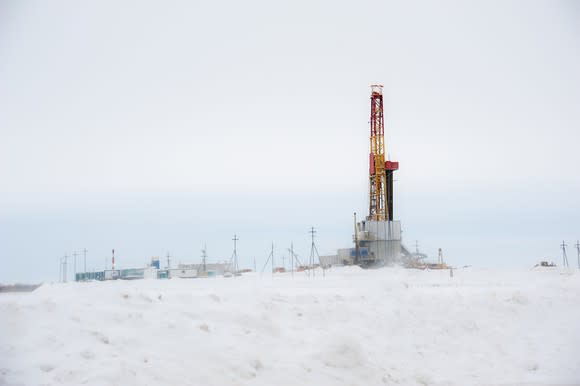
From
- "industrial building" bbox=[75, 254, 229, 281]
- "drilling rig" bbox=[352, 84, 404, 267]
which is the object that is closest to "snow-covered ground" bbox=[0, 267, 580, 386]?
"drilling rig" bbox=[352, 84, 404, 267]

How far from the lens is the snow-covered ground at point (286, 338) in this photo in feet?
30.0

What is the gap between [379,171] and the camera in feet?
184

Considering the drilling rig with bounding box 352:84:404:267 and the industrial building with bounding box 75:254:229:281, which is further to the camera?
the industrial building with bounding box 75:254:229:281

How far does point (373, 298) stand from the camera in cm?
1709

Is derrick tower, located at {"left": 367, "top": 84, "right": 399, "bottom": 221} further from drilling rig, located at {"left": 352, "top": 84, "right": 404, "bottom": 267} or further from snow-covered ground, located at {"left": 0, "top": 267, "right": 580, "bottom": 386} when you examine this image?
snow-covered ground, located at {"left": 0, "top": 267, "right": 580, "bottom": 386}

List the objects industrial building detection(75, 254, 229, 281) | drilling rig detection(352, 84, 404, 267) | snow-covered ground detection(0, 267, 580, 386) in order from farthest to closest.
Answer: industrial building detection(75, 254, 229, 281) → drilling rig detection(352, 84, 404, 267) → snow-covered ground detection(0, 267, 580, 386)

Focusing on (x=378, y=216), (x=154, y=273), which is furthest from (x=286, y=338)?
(x=154, y=273)

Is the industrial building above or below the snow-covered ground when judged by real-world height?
below

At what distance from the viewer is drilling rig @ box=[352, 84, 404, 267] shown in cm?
5247

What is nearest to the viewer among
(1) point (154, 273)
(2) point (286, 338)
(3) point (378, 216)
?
(2) point (286, 338)

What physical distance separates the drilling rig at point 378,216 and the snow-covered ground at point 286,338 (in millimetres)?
33134

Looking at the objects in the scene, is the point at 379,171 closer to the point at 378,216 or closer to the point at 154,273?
the point at 378,216

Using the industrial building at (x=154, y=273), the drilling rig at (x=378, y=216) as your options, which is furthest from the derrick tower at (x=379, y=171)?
the industrial building at (x=154, y=273)

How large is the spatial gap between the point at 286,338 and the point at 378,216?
4419cm
